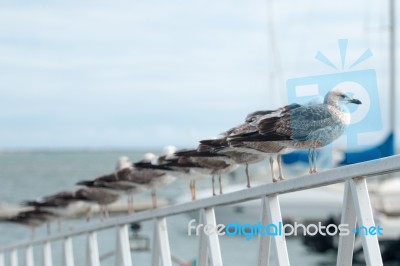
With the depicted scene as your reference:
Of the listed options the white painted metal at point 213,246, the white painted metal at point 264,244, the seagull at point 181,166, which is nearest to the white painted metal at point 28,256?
the seagull at point 181,166

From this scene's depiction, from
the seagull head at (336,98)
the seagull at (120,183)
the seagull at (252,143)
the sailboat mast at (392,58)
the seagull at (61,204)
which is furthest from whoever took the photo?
the sailboat mast at (392,58)

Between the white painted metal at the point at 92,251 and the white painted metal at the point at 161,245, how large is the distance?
1.92 metres

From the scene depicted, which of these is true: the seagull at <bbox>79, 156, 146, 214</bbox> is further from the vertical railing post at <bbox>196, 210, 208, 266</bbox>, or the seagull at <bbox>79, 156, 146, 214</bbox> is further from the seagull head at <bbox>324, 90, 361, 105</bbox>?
the seagull head at <bbox>324, 90, 361, 105</bbox>

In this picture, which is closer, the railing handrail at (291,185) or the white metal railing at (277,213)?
the railing handrail at (291,185)

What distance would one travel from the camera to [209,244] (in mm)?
7000

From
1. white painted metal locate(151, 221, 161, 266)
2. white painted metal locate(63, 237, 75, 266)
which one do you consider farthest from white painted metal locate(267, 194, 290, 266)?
white painted metal locate(63, 237, 75, 266)

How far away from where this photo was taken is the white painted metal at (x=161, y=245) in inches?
314

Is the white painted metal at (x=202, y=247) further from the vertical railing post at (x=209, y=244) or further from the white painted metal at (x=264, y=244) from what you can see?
the white painted metal at (x=264, y=244)

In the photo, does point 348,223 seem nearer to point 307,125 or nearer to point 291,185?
point 291,185

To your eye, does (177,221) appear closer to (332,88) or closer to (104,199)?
(104,199)

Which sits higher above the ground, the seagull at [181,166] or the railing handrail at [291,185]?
the railing handrail at [291,185]

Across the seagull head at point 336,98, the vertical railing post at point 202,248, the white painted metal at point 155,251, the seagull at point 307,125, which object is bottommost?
the white painted metal at point 155,251

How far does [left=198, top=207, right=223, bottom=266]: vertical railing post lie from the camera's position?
694cm

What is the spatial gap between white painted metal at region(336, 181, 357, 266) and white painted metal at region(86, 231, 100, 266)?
4.81m
